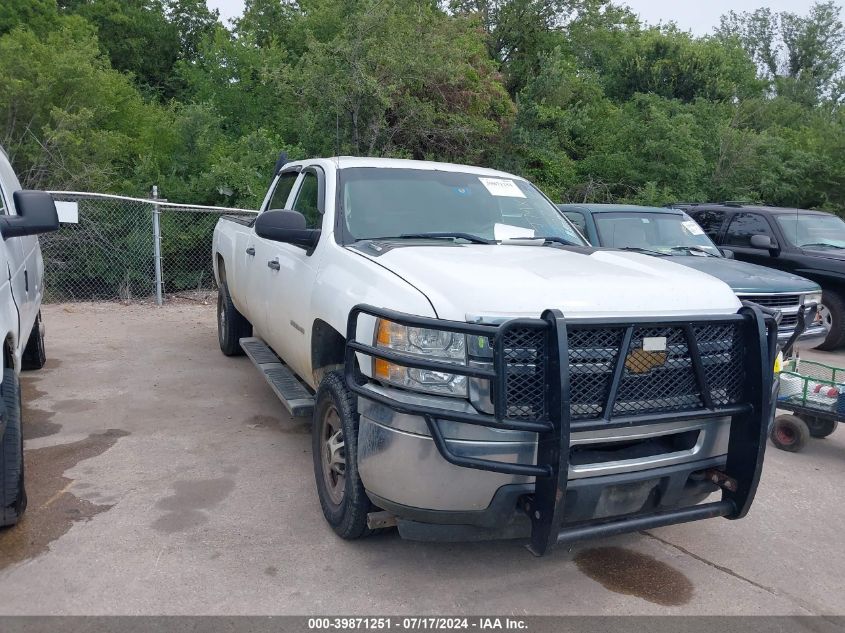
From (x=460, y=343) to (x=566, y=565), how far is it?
1377 mm

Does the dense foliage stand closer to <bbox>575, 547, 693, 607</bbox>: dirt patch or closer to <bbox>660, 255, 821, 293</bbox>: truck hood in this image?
<bbox>660, 255, 821, 293</bbox>: truck hood

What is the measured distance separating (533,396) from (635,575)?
1.25m

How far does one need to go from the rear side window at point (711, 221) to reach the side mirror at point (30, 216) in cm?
852

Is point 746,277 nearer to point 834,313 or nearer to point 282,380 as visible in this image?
point 834,313

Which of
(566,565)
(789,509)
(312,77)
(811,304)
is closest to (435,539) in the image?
(566,565)

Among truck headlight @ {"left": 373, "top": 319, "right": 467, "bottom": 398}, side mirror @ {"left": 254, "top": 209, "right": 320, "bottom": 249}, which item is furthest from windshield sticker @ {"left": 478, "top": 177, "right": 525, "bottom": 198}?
truck headlight @ {"left": 373, "top": 319, "right": 467, "bottom": 398}

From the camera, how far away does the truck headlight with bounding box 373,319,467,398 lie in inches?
119

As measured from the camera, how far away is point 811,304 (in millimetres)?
7211

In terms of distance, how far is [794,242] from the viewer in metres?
9.52

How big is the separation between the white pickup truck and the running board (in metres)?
0.52

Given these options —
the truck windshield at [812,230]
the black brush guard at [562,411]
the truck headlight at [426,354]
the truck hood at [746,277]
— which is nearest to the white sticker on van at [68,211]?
the truck hood at [746,277]

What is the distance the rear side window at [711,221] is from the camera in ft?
33.1

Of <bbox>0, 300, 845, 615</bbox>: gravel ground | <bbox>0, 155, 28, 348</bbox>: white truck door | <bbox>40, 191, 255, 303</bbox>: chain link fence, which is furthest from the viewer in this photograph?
<bbox>40, 191, 255, 303</bbox>: chain link fence

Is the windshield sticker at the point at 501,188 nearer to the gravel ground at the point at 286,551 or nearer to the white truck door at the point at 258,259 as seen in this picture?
the white truck door at the point at 258,259
